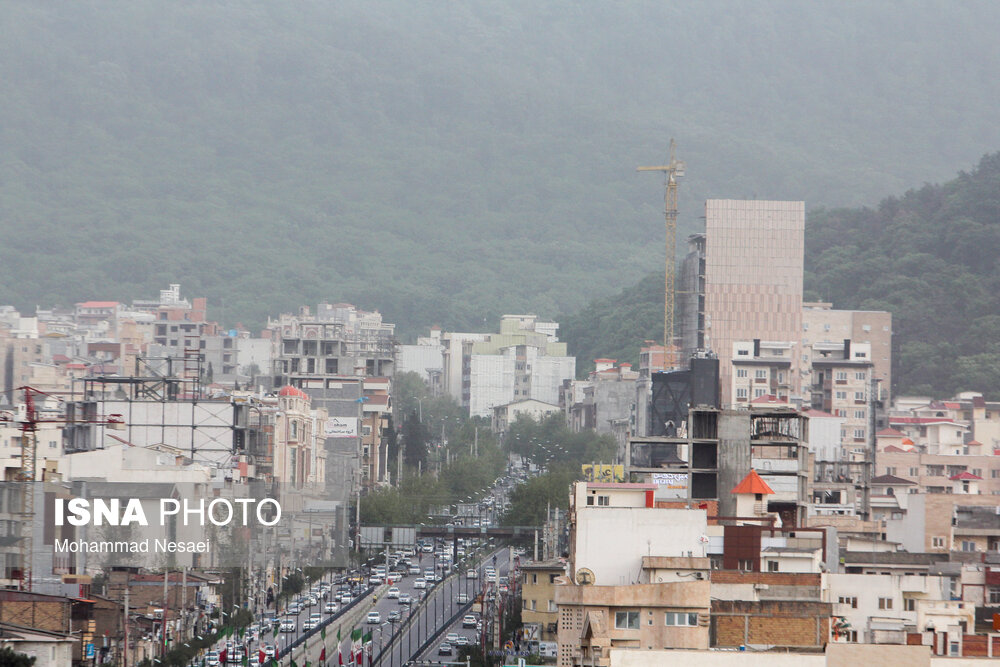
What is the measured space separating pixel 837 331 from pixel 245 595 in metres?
87.0

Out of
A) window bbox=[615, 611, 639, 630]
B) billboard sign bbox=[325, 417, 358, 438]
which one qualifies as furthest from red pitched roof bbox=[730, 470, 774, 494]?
billboard sign bbox=[325, 417, 358, 438]

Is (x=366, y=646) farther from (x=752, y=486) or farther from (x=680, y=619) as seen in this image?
(x=680, y=619)

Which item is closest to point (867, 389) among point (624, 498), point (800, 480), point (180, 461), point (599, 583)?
point (180, 461)

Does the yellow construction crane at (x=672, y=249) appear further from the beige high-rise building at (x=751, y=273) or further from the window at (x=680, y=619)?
the window at (x=680, y=619)

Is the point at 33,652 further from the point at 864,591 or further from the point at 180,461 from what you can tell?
the point at 180,461

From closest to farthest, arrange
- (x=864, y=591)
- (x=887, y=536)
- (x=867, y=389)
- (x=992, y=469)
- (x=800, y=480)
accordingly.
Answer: (x=864, y=591)
(x=800, y=480)
(x=887, y=536)
(x=992, y=469)
(x=867, y=389)

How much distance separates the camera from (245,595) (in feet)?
251

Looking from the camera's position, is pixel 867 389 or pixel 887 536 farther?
pixel 867 389

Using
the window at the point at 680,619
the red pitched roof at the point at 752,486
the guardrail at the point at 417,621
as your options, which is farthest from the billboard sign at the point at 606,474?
the window at the point at 680,619

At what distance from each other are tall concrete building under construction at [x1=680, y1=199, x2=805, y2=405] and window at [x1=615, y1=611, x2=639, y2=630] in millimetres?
113416

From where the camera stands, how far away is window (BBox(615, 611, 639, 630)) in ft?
109

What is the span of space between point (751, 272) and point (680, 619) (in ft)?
385

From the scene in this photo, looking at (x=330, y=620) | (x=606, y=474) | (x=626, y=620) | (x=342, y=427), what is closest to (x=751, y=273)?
(x=342, y=427)

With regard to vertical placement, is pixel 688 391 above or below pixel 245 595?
above
